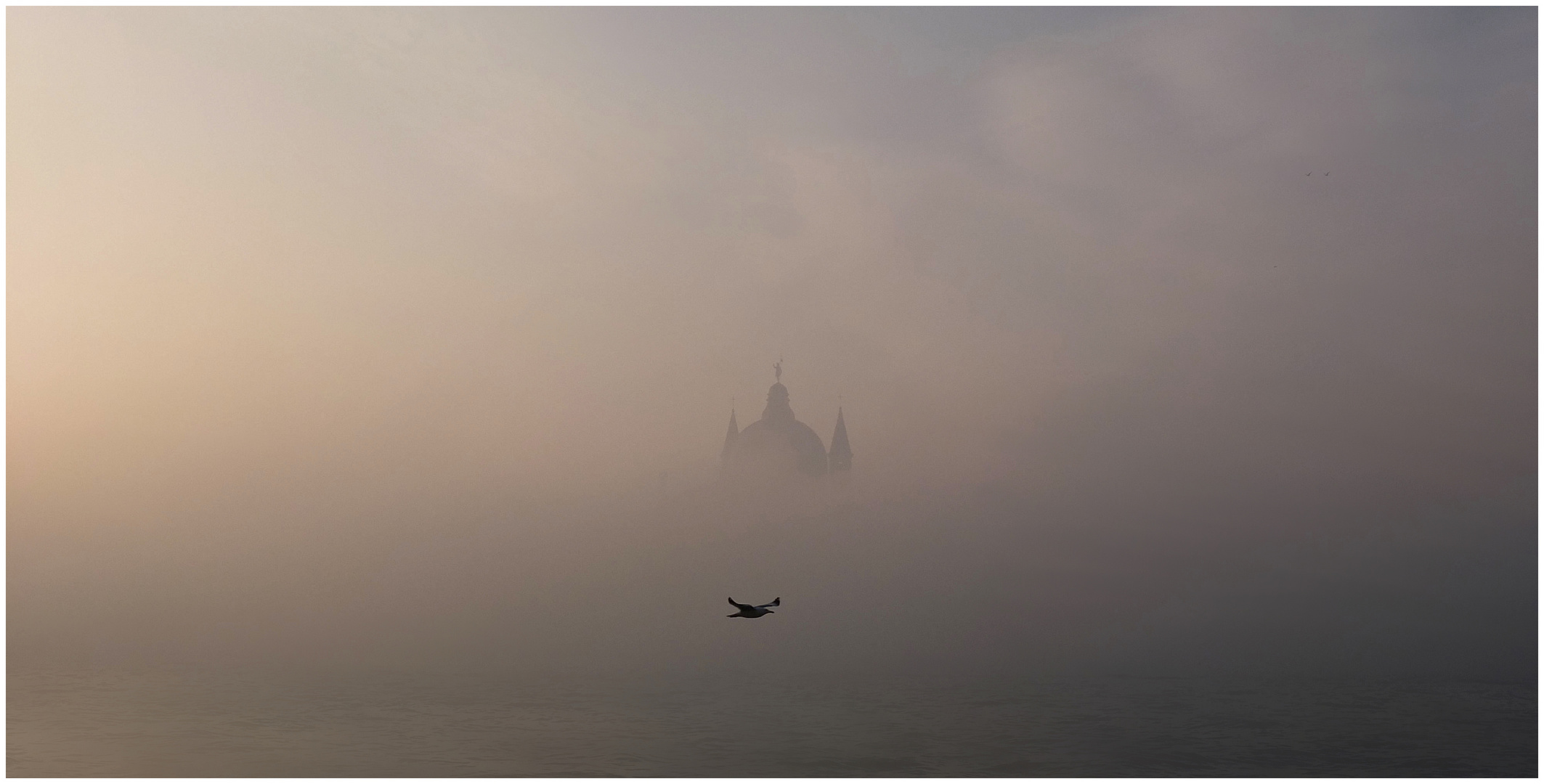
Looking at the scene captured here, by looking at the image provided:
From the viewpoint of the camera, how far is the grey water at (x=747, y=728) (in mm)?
74375

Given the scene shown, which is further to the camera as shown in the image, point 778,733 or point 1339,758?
point 778,733

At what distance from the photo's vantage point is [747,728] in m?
99.9

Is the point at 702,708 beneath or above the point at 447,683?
beneath

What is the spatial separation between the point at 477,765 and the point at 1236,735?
62.2 meters

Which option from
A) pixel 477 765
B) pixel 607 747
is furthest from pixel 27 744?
pixel 607 747

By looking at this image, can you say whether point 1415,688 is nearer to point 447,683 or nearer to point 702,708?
point 702,708

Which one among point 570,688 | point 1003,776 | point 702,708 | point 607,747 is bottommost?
point 1003,776

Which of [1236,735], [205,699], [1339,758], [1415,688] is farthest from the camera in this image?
[1415,688]

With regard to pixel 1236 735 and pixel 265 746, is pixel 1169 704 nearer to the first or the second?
pixel 1236 735

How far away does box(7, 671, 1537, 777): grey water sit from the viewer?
244ft

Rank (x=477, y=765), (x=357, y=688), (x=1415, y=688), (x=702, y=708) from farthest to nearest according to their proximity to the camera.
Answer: (x=1415, y=688)
(x=357, y=688)
(x=702, y=708)
(x=477, y=765)

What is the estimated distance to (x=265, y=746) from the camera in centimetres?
8388

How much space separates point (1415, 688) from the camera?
156m

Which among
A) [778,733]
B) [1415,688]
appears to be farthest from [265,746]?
[1415,688]
